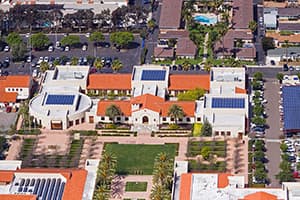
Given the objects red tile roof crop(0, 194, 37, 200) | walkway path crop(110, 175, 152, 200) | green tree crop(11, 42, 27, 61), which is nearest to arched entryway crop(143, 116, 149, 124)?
walkway path crop(110, 175, 152, 200)

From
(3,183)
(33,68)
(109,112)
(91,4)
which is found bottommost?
(3,183)

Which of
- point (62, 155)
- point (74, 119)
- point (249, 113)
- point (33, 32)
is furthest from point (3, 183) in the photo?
point (33, 32)

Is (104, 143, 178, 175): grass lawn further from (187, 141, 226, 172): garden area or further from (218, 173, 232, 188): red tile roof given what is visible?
(218, 173, 232, 188): red tile roof

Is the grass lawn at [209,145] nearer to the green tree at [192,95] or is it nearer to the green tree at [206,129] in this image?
the green tree at [206,129]

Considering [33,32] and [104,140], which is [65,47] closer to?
[33,32]

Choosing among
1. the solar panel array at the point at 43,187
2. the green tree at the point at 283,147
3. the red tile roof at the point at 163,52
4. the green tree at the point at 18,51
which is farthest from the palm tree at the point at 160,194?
the green tree at the point at 18,51

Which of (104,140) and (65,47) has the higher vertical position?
(65,47)
